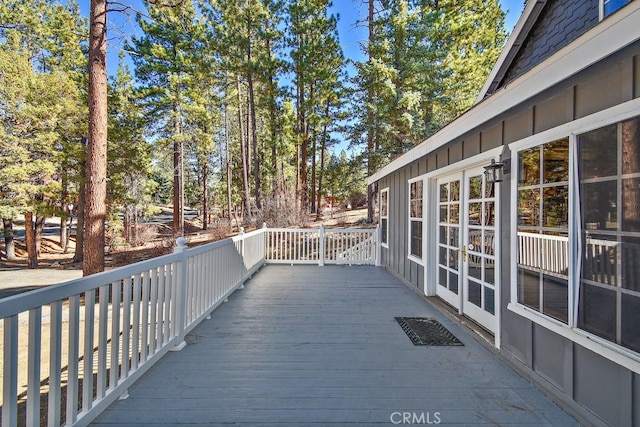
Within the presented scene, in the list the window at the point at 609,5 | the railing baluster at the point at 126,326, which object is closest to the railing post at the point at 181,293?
the railing baluster at the point at 126,326

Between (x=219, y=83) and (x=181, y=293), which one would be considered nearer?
(x=181, y=293)

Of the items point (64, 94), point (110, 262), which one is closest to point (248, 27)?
point (64, 94)

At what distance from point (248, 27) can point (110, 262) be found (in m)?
10.4

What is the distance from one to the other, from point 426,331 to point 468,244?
1.08 meters

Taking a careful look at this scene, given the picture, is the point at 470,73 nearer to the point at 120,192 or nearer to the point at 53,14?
the point at 120,192

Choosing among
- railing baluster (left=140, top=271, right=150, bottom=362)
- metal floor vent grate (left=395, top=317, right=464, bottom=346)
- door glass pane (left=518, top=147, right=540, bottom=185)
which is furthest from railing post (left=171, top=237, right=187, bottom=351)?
door glass pane (left=518, top=147, right=540, bottom=185)

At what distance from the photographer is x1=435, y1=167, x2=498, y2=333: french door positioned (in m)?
3.37

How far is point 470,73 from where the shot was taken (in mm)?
11281

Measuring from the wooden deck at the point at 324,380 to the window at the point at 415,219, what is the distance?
1413 millimetres

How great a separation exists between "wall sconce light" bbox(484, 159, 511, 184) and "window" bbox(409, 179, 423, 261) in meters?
2.09

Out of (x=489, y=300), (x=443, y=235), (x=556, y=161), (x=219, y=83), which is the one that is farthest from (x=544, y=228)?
(x=219, y=83)

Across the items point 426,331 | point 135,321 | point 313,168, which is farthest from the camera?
point 313,168

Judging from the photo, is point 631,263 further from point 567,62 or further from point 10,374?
point 10,374

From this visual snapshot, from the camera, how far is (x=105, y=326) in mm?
2139
